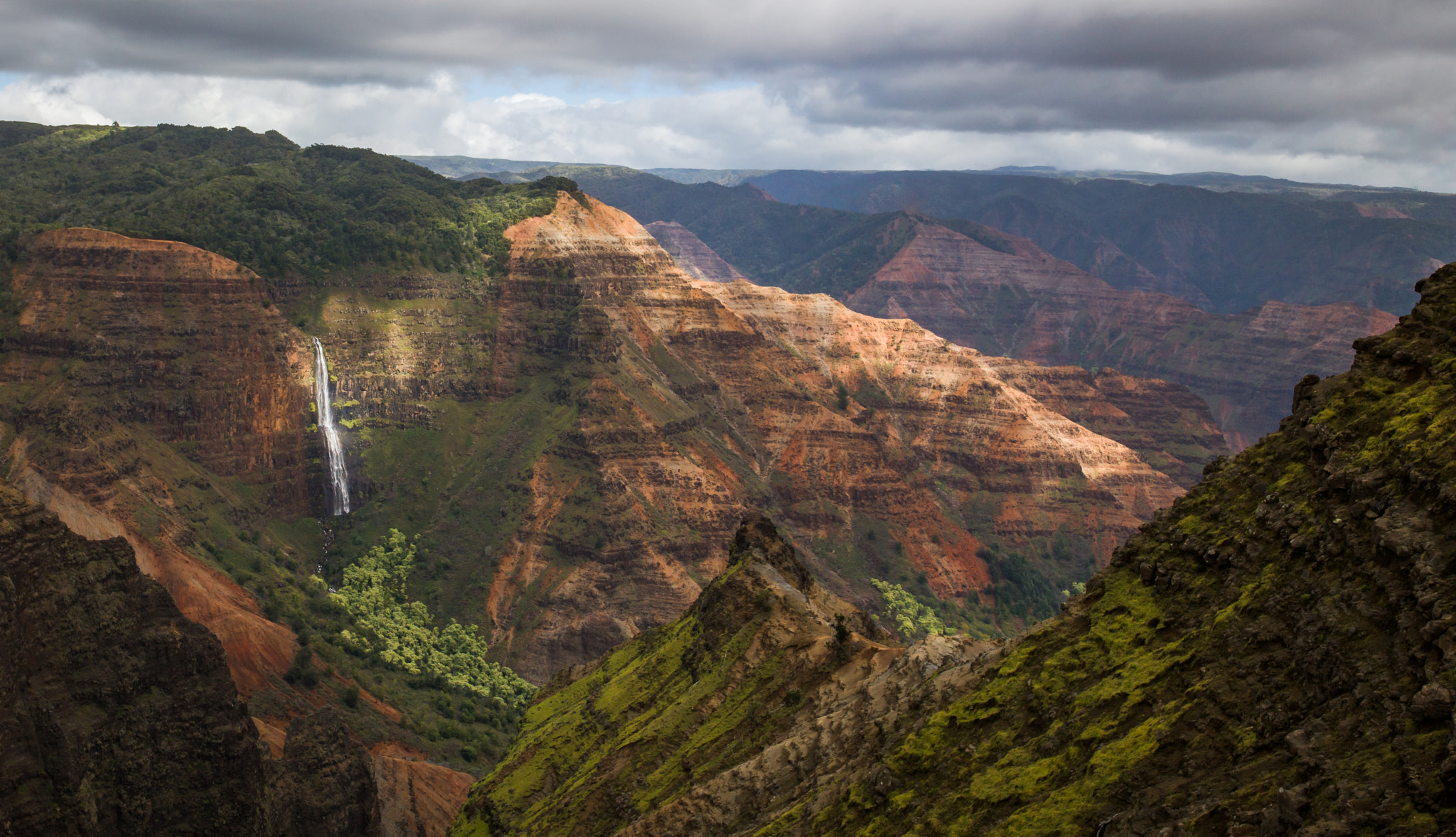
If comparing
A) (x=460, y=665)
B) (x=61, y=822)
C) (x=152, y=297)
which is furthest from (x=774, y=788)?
(x=152, y=297)

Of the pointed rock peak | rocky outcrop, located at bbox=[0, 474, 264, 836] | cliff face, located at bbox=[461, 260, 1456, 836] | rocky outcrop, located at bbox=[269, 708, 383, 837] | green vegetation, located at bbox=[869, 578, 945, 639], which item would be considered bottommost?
green vegetation, located at bbox=[869, 578, 945, 639]

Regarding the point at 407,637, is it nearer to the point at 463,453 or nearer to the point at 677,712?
the point at 463,453

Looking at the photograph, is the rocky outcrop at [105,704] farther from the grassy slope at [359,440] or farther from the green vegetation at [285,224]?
the green vegetation at [285,224]

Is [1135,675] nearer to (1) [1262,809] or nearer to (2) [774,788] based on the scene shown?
(1) [1262,809]

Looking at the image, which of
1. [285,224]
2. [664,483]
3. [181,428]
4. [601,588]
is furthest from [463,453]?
[285,224]

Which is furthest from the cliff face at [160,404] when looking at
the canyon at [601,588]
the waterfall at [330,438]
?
the waterfall at [330,438]

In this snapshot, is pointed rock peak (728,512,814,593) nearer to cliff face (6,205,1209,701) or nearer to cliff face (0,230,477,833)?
cliff face (0,230,477,833)

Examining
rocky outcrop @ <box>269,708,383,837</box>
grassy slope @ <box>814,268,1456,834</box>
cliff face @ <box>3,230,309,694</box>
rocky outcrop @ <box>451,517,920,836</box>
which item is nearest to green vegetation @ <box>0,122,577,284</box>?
cliff face @ <box>3,230,309,694</box>
